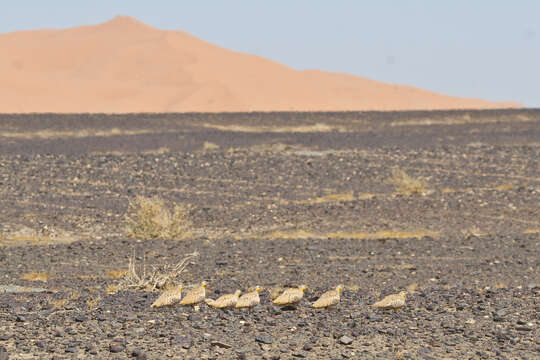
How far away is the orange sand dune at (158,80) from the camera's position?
88.1 metres

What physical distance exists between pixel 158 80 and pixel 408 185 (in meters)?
75.0

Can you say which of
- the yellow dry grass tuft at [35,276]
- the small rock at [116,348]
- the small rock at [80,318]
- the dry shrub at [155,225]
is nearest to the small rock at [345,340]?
the small rock at [116,348]

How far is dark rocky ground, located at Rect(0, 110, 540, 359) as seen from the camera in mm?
8977

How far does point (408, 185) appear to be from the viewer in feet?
79.6

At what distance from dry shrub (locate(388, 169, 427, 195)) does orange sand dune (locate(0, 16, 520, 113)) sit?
2290 inches

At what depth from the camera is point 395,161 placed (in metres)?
29.8

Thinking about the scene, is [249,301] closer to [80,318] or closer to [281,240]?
[80,318]

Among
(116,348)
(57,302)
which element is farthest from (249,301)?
(116,348)

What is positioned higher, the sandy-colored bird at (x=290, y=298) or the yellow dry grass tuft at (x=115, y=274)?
the sandy-colored bird at (x=290, y=298)

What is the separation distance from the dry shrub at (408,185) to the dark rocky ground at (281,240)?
0.37 m

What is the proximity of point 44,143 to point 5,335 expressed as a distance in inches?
1087

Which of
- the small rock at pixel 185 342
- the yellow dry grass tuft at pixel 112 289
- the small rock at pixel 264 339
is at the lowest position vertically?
the yellow dry grass tuft at pixel 112 289

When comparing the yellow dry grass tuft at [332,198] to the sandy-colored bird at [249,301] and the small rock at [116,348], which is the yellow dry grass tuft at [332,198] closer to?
the sandy-colored bird at [249,301]

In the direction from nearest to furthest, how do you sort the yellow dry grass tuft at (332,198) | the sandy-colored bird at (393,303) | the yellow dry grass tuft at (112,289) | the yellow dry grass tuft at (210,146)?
1. the sandy-colored bird at (393,303)
2. the yellow dry grass tuft at (112,289)
3. the yellow dry grass tuft at (332,198)
4. the yellow dry grass tuft at (210,146)
